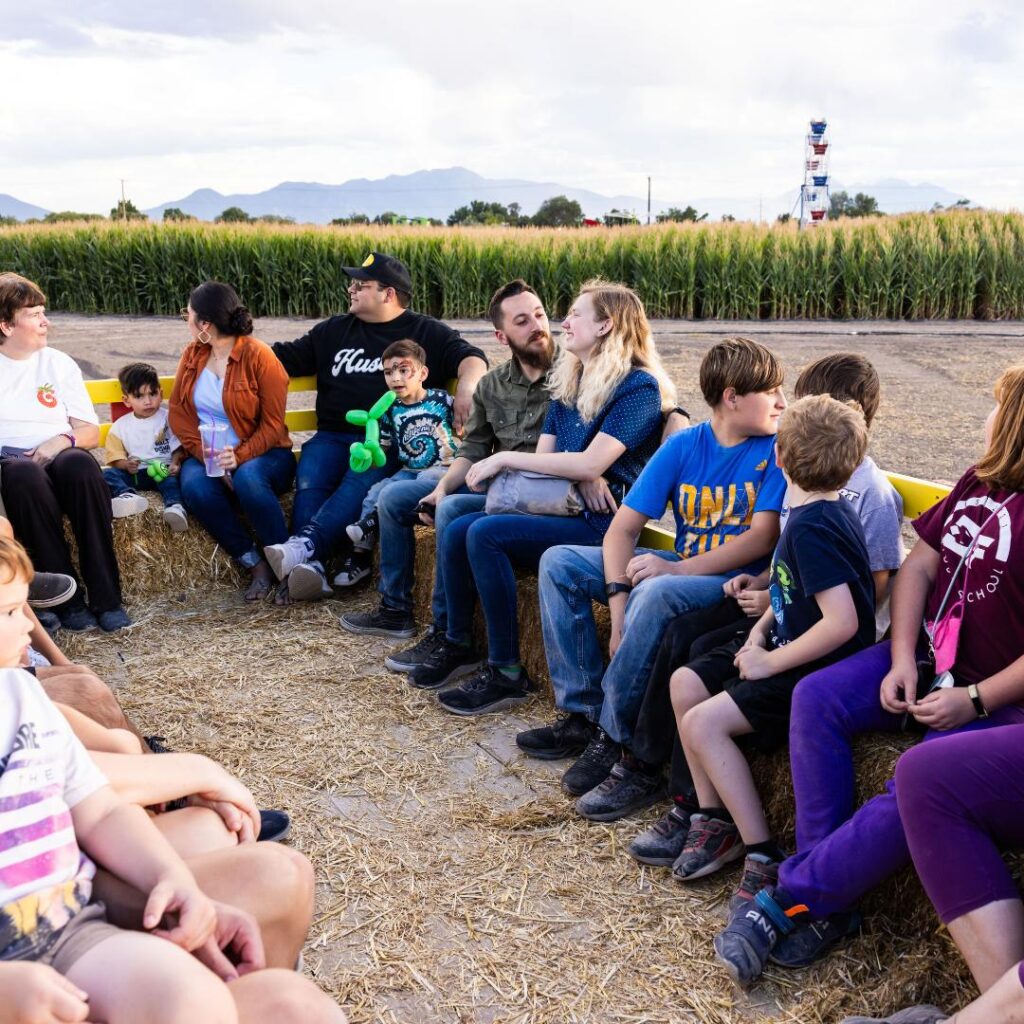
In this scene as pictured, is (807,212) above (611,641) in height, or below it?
above

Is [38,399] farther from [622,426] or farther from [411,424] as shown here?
[622,426]

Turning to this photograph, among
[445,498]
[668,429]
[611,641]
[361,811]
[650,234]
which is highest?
[650,234]

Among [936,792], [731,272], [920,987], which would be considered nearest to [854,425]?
[936,792]

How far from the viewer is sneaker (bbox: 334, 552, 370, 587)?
490 centimetres

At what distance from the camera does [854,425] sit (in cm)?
262

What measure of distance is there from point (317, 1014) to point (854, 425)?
1827 millimetres

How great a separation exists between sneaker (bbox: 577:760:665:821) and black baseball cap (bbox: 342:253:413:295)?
9.39 ft

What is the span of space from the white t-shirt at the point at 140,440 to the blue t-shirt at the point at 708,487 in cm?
279

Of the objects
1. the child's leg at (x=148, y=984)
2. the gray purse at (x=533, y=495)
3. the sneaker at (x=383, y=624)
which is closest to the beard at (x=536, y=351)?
the gray purse at (x=533, y=495)

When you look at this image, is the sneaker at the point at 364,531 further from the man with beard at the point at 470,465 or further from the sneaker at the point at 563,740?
the sneaker at the point at 563,740

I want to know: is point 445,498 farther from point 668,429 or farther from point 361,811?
point 361,811

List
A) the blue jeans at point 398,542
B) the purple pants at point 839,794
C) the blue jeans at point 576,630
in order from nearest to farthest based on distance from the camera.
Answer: the purple pants at point 839,794 < the blue jeans at point 576,630 < the blue jeans at point 398,542

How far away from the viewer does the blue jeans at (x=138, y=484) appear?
5059 millimetres

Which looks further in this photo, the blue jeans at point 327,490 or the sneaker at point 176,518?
the sneaker at point 176,518
